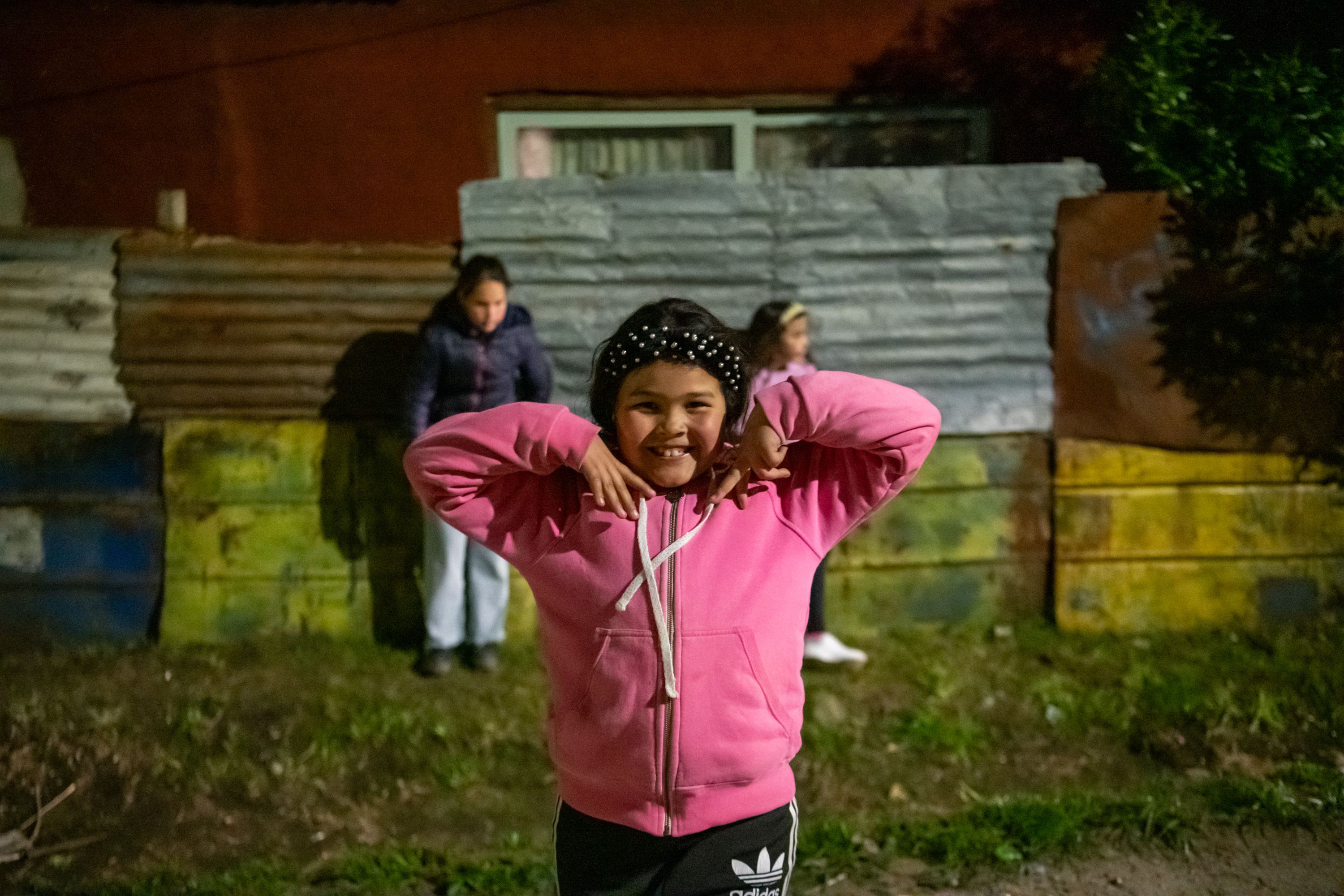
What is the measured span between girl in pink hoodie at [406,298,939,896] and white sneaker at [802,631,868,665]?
10.00ft

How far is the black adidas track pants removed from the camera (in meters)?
1.99

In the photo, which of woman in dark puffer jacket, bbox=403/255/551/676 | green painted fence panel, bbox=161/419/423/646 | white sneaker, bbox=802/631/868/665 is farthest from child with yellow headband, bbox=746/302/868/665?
green painted fence panel, bbox=161/419/423/646

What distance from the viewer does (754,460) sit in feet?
6.39

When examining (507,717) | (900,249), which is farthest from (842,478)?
(900,249)

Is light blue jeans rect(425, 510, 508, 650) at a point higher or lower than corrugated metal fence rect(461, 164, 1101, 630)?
lower

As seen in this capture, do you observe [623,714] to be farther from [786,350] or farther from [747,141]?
[747,141]

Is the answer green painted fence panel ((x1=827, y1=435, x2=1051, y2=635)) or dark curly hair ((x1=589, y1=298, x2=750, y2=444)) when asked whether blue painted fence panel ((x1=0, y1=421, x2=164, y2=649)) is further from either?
dark curly hair ((x1=589, y1=298, x2=750, y2=444))

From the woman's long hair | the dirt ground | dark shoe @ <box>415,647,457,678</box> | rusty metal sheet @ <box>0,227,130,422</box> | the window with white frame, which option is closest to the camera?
the dirt ground

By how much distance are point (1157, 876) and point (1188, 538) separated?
90.9 inches

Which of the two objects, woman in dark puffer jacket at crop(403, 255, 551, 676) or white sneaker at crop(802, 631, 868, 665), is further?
white sneaker at crop(802, 631, 868, 665)

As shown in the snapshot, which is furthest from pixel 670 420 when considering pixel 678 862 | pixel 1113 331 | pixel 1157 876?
pixel 1113 331

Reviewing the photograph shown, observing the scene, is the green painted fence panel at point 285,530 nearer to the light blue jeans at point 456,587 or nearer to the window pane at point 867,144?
the light blue jeans at point 456,587

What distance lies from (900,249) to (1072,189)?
86 centimetres

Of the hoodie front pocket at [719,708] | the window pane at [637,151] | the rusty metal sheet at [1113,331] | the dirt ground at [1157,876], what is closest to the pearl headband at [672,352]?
the hoodie front pocket at [719,708]
